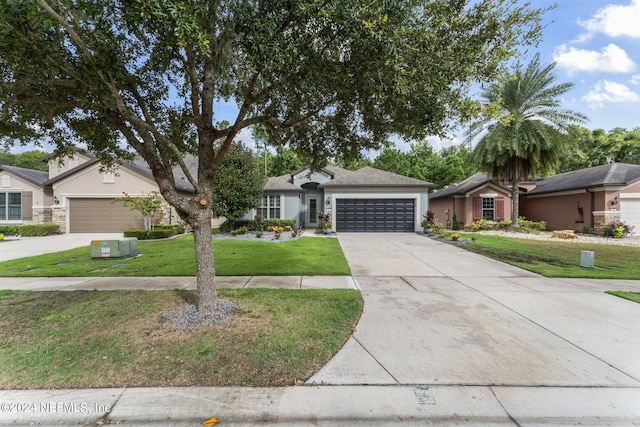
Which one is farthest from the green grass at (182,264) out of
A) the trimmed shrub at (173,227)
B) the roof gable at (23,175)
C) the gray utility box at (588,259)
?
the roof gable at (23,175)

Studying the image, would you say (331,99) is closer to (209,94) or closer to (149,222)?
(209,94)

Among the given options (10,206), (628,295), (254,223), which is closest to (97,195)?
(10,206)

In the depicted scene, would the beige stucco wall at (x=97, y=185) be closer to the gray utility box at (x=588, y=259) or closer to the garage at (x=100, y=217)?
the garage at (x=100, y=217)

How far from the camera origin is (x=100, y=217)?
17.3 m

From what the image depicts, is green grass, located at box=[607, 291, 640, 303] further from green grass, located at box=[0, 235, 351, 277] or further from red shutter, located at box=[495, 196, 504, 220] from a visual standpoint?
red shutter, located at box=[495, 196, 504, 220]

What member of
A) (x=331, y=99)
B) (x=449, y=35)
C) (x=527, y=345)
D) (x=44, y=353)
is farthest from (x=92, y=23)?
(x=527, y=345)

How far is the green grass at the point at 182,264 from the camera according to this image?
714 centimetres

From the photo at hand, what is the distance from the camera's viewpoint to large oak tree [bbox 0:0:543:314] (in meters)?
3.05

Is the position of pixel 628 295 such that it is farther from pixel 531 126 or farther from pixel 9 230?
pixel 9 230

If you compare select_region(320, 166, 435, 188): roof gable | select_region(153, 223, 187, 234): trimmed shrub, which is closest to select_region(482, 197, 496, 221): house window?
select_region(320, 166, 435, 188): roof gable

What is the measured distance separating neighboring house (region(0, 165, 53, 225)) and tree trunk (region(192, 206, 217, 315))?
69.7ft

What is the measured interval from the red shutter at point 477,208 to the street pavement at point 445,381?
51.6 ft

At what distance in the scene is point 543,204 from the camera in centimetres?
2069

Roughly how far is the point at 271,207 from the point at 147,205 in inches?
299
